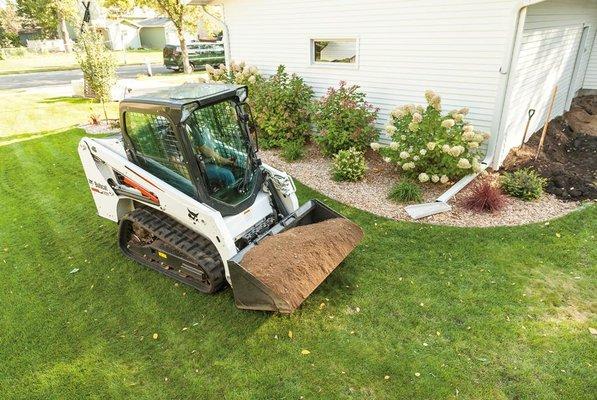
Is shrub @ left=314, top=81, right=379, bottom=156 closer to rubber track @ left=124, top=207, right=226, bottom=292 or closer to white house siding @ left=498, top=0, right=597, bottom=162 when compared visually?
white house siding @ left=498, top=0, right=597, bottom=162

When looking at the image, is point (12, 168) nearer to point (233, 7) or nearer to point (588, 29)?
point (233, 7)

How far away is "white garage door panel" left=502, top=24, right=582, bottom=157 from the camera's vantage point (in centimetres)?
713

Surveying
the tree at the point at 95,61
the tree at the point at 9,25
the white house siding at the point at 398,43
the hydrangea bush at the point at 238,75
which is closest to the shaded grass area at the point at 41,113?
the tree at the point at 95,61

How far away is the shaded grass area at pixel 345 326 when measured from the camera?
3.53 metres

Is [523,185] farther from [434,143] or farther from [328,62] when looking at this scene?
[328,62]

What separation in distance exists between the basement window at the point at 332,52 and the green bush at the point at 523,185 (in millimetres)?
4318

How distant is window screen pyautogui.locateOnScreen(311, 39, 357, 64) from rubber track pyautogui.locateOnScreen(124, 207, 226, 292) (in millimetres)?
6056

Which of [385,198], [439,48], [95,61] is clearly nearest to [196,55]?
[95,61]

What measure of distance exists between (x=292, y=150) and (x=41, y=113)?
10.1 m

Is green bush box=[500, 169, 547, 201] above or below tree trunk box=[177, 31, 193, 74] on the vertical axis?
below

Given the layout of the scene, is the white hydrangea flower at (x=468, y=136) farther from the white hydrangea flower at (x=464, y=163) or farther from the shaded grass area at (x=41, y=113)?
the shaded grass area at (x=41, y=113)

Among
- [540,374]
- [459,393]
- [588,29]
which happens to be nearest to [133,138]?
[459,393]

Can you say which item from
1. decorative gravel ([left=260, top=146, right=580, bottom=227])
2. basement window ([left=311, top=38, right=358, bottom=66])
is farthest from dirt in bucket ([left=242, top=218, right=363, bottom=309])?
basement window ([left=311, top=38, right=358, bottom=66])

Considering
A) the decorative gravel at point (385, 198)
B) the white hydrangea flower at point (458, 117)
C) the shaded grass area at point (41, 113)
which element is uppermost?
the white hydrangea flower at point (458, 117)
